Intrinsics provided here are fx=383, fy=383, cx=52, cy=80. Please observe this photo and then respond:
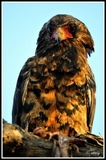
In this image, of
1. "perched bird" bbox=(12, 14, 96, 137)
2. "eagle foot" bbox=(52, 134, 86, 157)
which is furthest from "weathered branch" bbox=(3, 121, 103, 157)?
"perched bird" bbox=(12, 14, 96, 137)

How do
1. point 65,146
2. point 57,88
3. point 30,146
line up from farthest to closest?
1. point 57,88
2. point 65,146
3. point 30,146

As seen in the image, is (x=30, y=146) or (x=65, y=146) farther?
(x=65, y=146)

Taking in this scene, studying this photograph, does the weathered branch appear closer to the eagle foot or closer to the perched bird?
the eagle foot

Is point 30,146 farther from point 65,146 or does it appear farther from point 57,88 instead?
point 57,88

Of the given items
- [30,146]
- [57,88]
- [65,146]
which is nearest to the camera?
[30,146]

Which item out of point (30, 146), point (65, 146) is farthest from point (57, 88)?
point (30, 146)

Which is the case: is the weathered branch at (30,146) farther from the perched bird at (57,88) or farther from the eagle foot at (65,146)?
the perched bird at (57,88)

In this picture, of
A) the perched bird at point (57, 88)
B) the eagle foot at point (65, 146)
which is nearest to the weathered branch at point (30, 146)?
the eagle foot at point (65, 146)

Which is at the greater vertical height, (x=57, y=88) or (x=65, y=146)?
(x=57, y=88)
